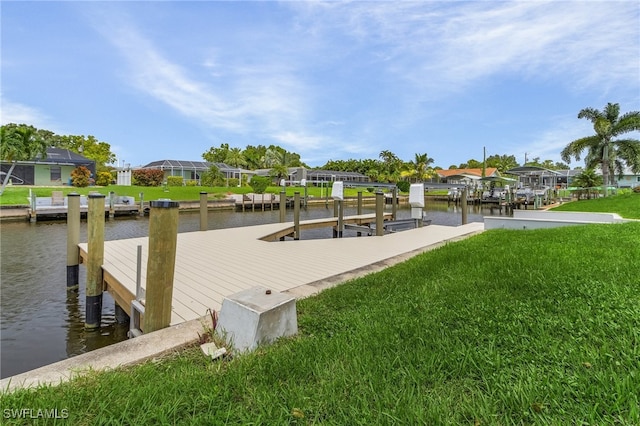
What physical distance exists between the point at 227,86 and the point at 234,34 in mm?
7193

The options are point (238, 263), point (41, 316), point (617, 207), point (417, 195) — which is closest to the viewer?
point (41, 316)

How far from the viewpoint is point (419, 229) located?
10.8 meters

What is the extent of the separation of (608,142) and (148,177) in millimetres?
40973

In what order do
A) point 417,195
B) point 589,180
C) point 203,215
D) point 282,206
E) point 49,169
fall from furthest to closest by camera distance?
point 49,169
point 589,180
point 282,206
point 417,195
point 203,215

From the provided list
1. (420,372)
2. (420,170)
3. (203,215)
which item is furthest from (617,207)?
(420,170)

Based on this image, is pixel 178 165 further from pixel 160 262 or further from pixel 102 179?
pixel 160 262

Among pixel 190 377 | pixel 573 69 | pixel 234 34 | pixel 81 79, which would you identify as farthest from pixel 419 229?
pixel 81 79

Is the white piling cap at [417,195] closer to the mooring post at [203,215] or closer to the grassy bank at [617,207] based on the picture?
the mooring post at [203,215]

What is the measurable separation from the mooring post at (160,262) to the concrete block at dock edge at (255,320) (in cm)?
65

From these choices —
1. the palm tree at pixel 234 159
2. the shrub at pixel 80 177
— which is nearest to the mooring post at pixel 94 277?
the shrub at pixel 80 177

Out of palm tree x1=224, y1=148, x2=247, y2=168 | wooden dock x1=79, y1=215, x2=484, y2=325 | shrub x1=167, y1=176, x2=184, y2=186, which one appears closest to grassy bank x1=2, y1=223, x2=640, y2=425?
wooden dock x1=79, y1=215, x2=484, y2=325

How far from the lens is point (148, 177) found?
36.8 metres

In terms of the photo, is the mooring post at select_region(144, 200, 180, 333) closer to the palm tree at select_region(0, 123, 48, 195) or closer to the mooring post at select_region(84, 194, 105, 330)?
the mooring post at select_region(84, 194, 105, 330)

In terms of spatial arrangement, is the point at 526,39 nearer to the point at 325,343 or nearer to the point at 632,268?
the point at 632,268
